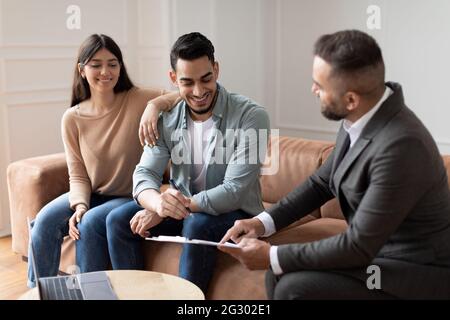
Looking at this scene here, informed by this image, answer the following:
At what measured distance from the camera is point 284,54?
415 cm

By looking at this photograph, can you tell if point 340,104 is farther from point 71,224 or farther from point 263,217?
point 71,224

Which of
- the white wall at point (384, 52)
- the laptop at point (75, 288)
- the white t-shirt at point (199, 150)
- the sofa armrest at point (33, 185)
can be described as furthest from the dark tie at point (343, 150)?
the white wall at point (384, 52)

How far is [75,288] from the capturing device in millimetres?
1492

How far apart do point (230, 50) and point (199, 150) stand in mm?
2129

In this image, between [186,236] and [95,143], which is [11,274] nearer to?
[95,143]

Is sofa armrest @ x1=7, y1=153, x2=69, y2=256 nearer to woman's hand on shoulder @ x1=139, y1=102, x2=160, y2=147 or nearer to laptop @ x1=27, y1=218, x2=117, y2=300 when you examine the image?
woman's hand on shoulder @ x1=139, y1=102, x2=160, y2=147

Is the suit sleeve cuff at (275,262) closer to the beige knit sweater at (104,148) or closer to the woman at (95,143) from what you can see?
the woman at (95,143)

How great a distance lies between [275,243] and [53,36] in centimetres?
208

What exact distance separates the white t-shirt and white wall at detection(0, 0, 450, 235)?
1.56 m

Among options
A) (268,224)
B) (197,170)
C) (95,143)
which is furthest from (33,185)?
(268,224)

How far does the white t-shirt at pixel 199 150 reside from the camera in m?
2.00

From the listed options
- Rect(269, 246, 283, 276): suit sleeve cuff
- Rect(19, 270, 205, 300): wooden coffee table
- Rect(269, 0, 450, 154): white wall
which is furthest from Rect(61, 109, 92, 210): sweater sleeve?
Rect(269, 0, 450, 154): white wall

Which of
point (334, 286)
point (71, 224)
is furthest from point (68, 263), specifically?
point (334, 286)

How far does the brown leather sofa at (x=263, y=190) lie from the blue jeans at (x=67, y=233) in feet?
0.52
